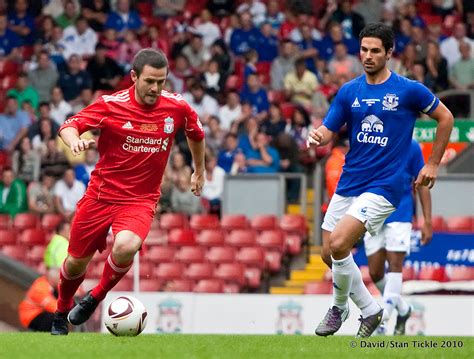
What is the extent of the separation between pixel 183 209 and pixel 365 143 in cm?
967

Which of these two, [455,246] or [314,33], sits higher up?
[314,33]

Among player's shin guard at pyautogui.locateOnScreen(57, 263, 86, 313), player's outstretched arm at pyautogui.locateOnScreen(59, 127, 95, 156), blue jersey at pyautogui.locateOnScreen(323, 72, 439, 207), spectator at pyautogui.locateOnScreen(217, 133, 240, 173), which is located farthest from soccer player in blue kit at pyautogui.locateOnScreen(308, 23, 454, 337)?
spectator at pyautogui.locateOnScreen(217, 133, 240, 173)

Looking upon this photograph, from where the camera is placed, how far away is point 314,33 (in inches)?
933

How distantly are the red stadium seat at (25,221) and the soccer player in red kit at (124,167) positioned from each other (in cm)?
968

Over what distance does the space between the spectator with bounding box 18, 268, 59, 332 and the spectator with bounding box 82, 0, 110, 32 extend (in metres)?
10.2

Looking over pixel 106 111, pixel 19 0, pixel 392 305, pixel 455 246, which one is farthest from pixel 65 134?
pixel 19 0

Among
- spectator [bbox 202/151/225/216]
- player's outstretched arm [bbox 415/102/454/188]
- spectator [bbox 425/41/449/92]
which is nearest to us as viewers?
player's outstretched arm [bbox 415/102/454/188]

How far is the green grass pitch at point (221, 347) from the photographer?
943 cm

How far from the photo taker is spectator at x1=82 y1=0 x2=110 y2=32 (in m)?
25.0

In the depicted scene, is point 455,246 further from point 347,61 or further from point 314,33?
point 314,33

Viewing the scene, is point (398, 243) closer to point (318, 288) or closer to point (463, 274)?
point (318, 288)

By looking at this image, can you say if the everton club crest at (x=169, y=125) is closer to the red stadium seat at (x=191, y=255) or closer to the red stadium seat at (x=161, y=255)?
the red stadium seat at (x=191, y=255)

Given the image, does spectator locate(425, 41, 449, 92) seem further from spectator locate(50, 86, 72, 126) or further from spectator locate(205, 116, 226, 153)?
spectator locate(50, 86, 72, 126)

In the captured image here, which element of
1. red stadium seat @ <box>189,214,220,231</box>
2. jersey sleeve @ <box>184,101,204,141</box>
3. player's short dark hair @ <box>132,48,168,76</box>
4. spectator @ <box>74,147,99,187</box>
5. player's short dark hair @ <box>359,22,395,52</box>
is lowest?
red stadium seat @ <box>189,214,220,231</box>
